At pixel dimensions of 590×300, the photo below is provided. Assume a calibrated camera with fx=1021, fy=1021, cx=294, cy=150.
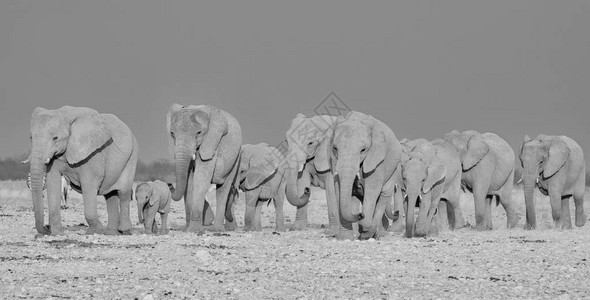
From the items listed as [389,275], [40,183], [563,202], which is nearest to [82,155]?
[40,183]

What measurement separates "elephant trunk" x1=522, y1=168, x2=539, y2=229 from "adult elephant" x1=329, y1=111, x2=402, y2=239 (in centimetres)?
787

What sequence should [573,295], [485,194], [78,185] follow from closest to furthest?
[573,295], [78,185], [485,194]

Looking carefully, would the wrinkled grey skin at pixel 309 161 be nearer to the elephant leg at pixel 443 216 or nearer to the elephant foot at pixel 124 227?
the elephant leg at pixel 443 216

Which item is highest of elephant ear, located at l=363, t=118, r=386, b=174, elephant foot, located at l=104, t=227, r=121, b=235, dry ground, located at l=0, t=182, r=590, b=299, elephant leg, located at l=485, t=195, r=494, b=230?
elephant ear, located at l=363, t=118, r=386, b=174

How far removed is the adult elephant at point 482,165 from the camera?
1042 inches

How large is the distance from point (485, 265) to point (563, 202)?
14.7 m

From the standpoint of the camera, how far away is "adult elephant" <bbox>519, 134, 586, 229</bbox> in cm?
2783

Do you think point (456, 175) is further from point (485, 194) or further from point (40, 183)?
point (40, 183)

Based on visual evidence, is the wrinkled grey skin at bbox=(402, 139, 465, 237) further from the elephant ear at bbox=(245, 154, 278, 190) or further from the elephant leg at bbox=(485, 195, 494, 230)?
the elephant ear at bbox=(245, 154, 278, 190)

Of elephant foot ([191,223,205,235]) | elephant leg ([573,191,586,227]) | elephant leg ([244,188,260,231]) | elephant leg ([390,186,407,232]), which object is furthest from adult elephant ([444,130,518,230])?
elephant foot ([191,223,205,235])

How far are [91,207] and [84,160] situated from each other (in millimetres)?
1032

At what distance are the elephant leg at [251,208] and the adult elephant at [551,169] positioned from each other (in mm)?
7590

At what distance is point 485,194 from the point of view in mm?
26969

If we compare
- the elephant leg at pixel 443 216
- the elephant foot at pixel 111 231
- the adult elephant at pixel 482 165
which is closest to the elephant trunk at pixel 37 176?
the elephant foot at pixel 111 231
